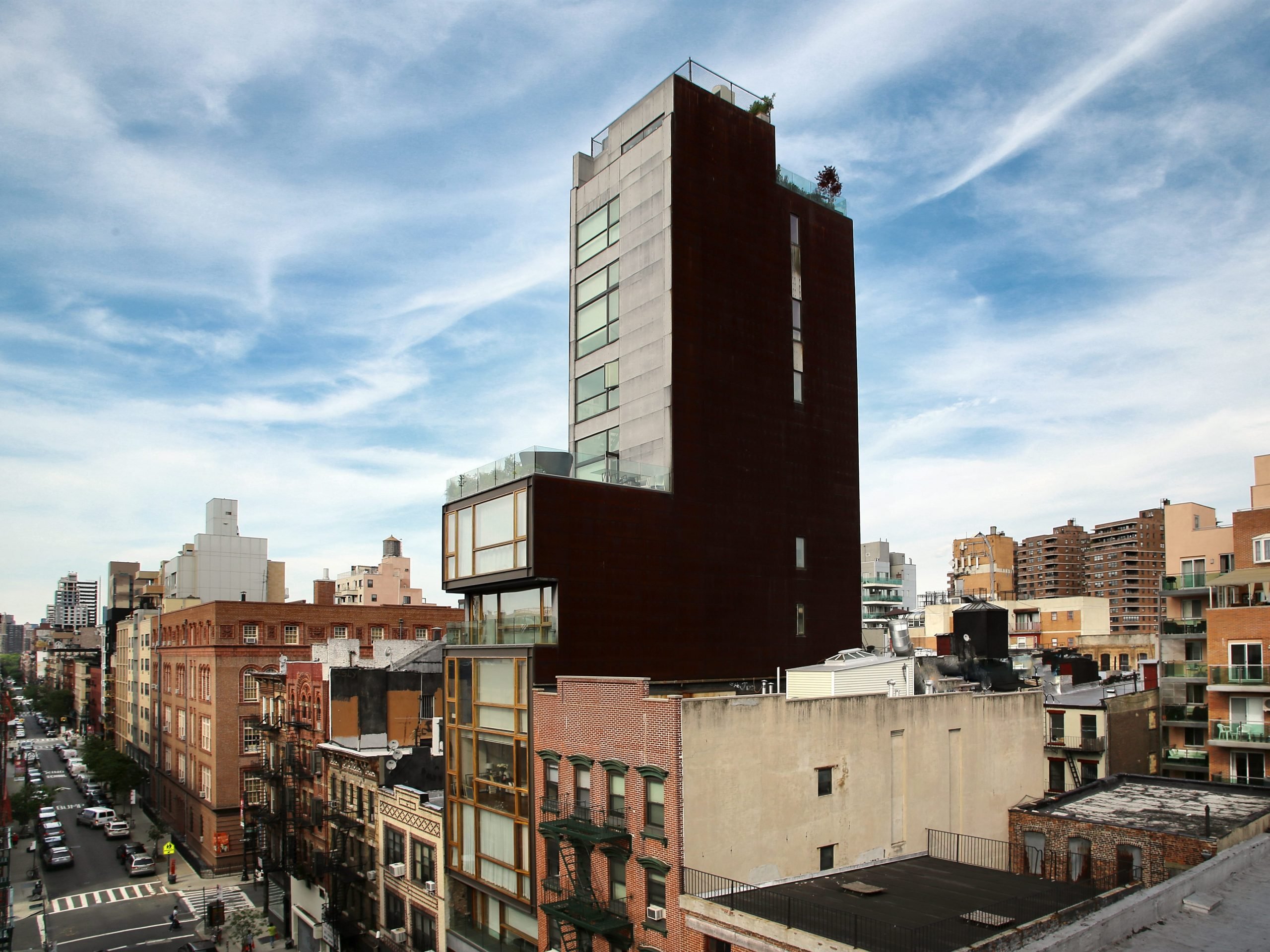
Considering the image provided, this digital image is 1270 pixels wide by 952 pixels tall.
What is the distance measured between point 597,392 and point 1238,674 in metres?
32.3

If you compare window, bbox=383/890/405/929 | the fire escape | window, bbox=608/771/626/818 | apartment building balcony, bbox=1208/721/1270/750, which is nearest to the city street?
window, bbox=383/890/405/929

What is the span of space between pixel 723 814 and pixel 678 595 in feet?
40.3

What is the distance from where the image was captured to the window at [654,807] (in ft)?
89.4

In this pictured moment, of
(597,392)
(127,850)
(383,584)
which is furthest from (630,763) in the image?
(383,584)

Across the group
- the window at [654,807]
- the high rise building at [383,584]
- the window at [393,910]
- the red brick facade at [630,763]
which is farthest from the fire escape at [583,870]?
the high rise building at [383,584]

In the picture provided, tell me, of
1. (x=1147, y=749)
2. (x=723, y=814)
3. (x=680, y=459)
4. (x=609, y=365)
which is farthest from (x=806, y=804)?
(x=1147, y=749)

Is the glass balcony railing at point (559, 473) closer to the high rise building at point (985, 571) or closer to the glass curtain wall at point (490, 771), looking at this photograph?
the glass curtain wall at point (490, 771)

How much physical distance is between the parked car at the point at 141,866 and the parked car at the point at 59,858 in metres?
5.56

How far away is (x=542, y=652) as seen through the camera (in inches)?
Result: 1350

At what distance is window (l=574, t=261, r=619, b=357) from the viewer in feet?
146

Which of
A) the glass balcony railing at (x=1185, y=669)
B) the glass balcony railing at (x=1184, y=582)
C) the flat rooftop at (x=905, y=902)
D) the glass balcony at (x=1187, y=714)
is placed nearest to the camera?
the flat rooftop at (x=905, y=902)

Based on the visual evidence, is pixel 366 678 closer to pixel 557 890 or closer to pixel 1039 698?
pixel 557 890

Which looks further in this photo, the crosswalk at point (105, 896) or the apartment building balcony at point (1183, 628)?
the crosswalk at point (105, 896)

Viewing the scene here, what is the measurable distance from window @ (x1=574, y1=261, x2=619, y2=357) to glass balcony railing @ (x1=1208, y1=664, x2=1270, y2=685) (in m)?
31.9
